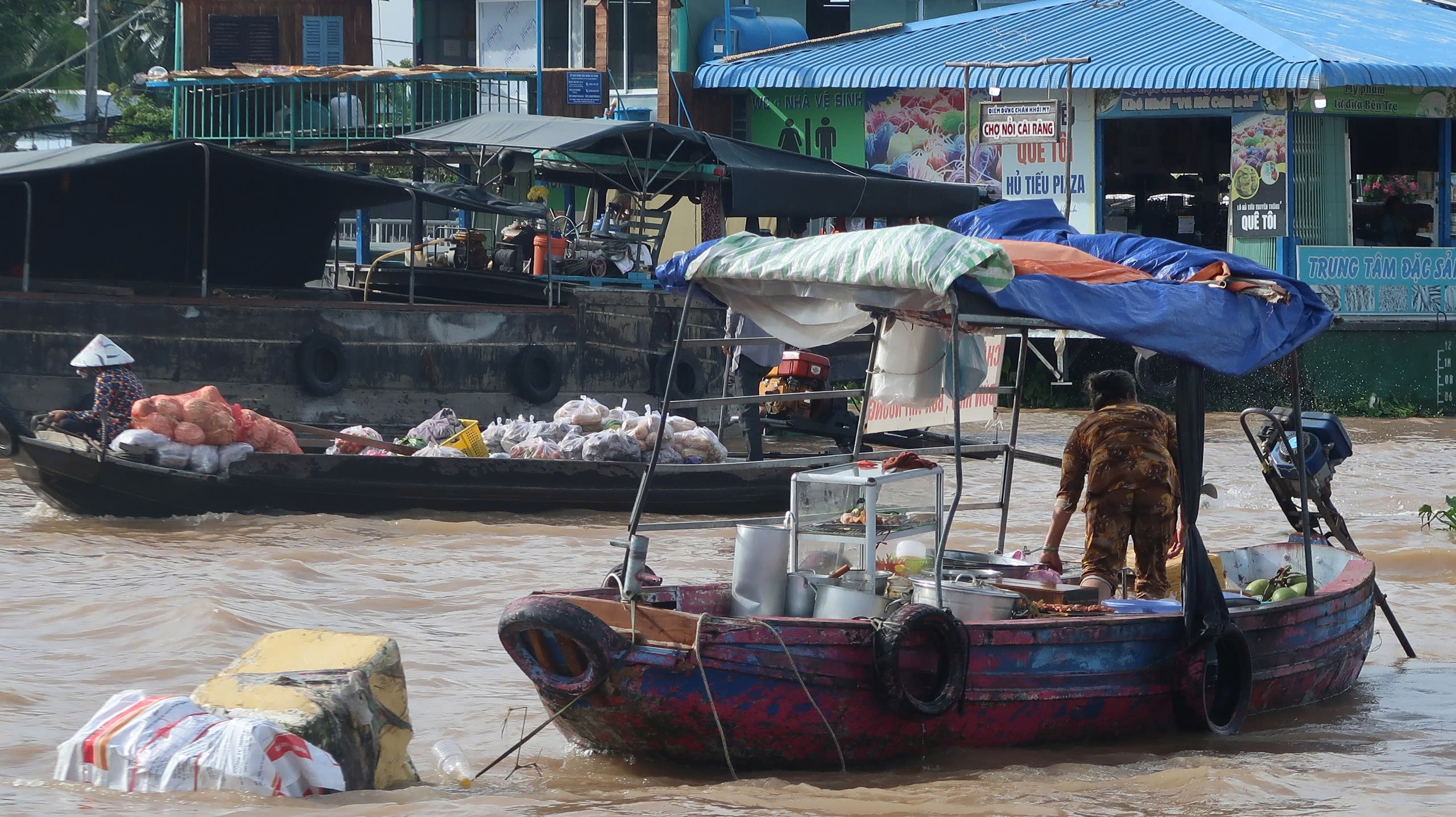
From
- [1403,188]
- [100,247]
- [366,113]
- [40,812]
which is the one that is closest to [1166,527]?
[40,812]

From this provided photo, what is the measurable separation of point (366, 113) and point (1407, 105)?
13.0m

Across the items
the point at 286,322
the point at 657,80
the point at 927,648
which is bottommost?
the point at 927,648

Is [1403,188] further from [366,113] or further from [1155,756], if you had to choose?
[1155,756]

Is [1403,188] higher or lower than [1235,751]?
higher

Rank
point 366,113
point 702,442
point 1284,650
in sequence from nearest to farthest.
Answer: point 1284,650, point 702,442, point 366,113

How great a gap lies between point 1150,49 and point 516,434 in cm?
1118

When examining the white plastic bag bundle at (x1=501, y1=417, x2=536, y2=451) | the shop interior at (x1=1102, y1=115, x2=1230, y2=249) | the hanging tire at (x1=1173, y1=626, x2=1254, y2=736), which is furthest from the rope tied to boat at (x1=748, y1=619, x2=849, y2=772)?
the shop interior at (x1=1102, y1=115, x2=1230, y2=249)

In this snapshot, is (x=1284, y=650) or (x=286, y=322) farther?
(x=286, y=322)

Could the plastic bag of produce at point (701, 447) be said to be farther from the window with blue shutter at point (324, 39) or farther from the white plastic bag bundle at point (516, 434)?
the window with blue shutter at point (324, 39)

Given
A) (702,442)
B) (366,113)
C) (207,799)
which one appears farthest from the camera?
(366,113)

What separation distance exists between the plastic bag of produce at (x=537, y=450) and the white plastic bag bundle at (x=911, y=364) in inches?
196

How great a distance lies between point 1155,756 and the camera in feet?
19.7

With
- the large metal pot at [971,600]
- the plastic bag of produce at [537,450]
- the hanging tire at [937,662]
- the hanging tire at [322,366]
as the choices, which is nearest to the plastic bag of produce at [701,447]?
the plastic bag of produce at [537,450]

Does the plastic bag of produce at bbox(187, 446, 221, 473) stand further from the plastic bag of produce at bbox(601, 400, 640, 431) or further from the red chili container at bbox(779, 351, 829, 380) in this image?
the red chili container at bbox(779, 351, 829, 380)
